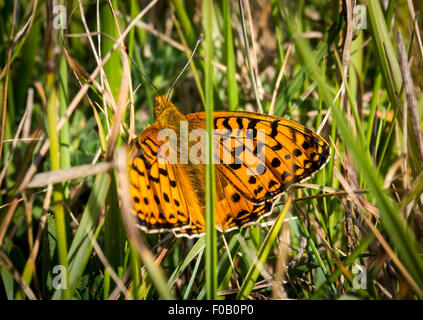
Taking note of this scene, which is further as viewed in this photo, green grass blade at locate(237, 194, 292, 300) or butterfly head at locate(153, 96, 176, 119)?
butterfly head at locate(153, 96, 176, 119)

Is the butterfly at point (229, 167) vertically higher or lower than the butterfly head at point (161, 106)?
lower

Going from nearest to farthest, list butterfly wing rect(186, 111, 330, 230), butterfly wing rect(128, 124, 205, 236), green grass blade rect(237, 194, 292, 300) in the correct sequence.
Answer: green grass blade rect(237, 194, 292, 300), butterfly wing rect(128, 124, 205, 236), butterfly wing rect(186, 111, 330, 230)

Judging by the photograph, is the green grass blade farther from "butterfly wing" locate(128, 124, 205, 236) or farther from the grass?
"butterfly wing" locate(128, 124, 205, 236)

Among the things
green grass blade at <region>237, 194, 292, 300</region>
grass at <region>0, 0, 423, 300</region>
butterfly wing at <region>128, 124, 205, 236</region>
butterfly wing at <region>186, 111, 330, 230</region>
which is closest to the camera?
grass at <region>0, 0, 423, 300</region>

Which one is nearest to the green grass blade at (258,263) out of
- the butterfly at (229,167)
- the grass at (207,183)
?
the grass at (207,183)

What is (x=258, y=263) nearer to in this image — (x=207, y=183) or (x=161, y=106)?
(x=207, y=183)

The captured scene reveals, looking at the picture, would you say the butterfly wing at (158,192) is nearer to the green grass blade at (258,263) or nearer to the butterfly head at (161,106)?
the butterfly head at (161,106)

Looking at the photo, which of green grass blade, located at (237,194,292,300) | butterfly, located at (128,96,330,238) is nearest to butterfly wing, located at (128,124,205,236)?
butterfly, located at (128,96,330,238)
